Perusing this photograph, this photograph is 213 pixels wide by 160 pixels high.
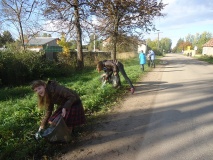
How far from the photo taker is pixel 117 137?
12.8ft

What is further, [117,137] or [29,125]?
[29,125]

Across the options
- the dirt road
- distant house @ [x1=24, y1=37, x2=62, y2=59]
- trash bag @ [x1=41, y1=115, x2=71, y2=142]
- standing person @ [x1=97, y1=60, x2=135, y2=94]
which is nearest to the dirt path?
the dirt road

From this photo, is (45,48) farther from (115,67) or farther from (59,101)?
(59,101)

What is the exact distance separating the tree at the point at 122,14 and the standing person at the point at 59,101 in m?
13.6

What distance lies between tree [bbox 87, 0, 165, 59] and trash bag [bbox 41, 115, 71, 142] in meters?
14.0

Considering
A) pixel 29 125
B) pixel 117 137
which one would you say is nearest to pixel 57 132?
pixel 117 137

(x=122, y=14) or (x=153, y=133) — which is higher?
(x=122, y=14)

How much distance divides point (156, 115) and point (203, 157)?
1980 mm

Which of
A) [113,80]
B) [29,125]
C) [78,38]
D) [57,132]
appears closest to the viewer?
[57,132]

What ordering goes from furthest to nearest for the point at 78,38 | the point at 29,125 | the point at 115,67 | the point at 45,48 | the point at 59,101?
the point at 78,38 < the point at 45,48 < the point at 115,67 < the point at 29,125 < the point at 59,101

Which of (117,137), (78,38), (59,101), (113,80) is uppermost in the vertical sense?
(78,38)

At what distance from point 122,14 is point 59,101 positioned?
16.2 meters

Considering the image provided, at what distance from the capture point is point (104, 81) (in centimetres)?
809

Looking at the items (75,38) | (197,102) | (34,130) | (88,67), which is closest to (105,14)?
(75,38)
